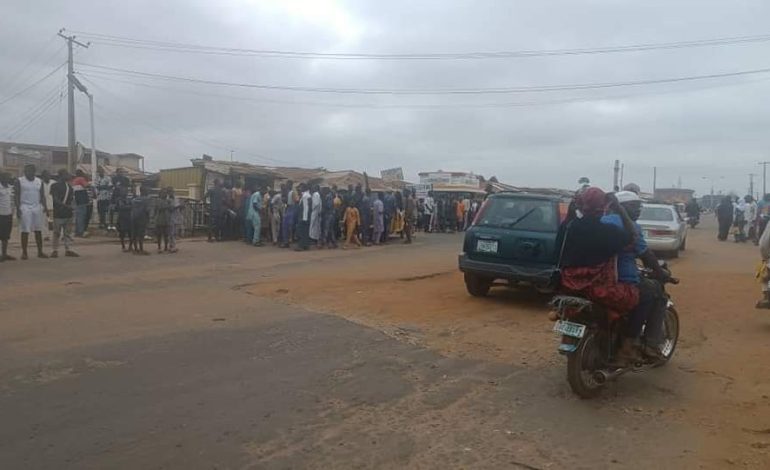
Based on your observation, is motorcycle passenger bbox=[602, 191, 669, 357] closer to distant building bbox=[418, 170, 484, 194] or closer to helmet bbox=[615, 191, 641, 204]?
helmet bbox=[615, 191, 641, 204]

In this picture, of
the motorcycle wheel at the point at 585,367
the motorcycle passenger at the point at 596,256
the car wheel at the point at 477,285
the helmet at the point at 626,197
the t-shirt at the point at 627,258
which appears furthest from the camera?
the car wheel at the point at 477,285

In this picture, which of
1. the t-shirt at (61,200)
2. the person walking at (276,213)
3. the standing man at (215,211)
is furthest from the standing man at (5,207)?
the person walking at (276,213)

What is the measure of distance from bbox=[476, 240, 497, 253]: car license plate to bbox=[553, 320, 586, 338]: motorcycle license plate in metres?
4.32

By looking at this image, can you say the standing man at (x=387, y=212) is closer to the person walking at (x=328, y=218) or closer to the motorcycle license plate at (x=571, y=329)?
the person walking at (x=328, y=218)

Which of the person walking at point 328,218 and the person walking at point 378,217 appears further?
the person walking at point 378,217

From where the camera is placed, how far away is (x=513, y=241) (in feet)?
31.8

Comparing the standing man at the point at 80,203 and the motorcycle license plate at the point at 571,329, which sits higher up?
the standing man at the point at 80,203

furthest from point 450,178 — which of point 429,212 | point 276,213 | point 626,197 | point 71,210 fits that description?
point 626,197

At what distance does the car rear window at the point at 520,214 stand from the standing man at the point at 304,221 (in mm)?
7777

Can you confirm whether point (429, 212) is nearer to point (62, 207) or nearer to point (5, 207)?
point (62, 207)

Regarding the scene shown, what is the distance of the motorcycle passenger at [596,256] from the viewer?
220 inches

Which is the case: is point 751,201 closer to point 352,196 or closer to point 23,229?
point 352,196

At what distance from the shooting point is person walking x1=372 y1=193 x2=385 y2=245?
20328mm

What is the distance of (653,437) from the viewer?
478 cm
